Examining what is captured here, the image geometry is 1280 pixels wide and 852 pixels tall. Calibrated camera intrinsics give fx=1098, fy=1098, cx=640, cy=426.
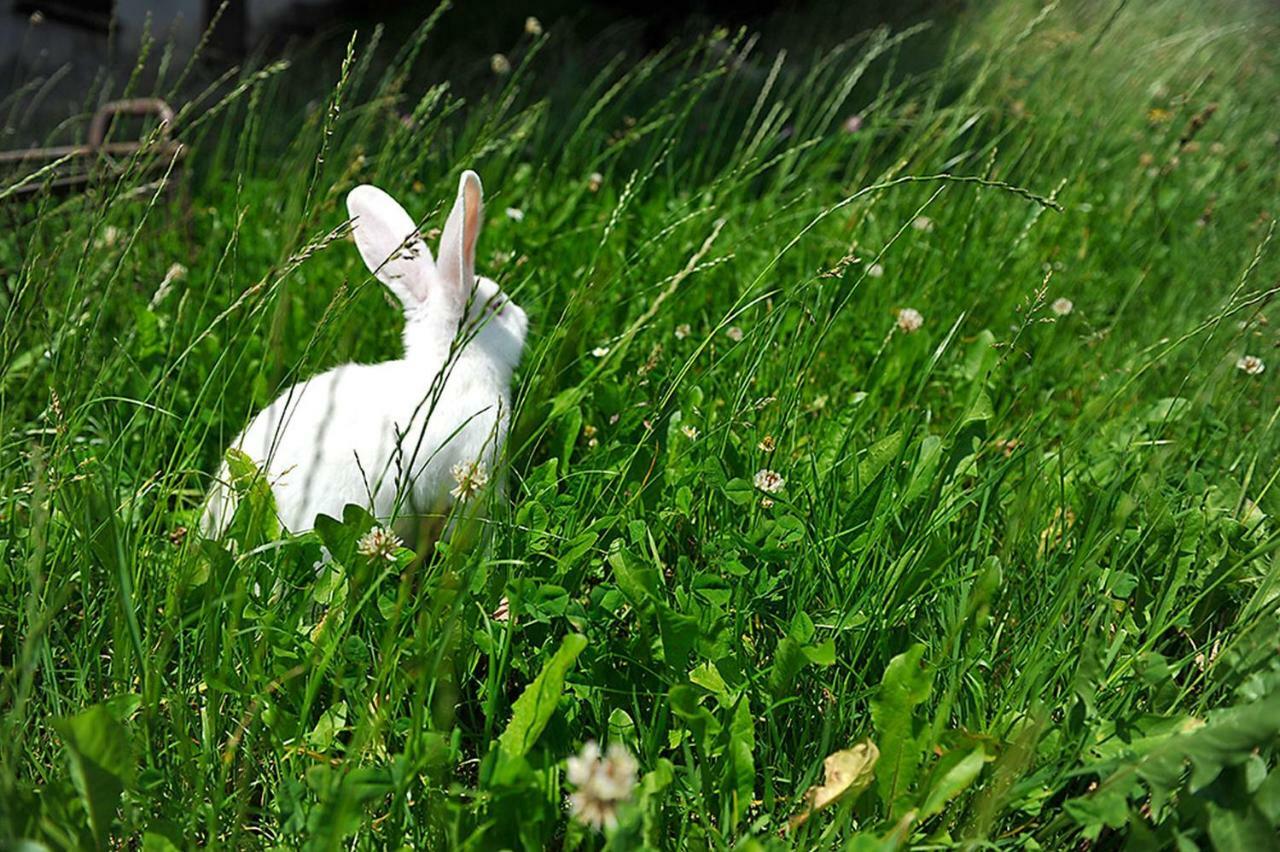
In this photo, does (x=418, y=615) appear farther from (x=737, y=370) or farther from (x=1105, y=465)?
(x=1105, y=465)

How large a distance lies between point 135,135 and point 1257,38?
6.05 metres

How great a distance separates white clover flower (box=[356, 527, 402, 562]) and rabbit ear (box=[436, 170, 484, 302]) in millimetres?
Answer: 608

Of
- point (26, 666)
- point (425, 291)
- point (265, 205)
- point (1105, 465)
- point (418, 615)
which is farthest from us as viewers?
point (265, 205)

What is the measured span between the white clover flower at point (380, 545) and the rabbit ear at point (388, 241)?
0.80m

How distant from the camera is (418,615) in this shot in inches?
62.7

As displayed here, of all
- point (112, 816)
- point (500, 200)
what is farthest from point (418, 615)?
point (500, 200)

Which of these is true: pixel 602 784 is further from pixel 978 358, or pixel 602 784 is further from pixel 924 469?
pixel 978 358

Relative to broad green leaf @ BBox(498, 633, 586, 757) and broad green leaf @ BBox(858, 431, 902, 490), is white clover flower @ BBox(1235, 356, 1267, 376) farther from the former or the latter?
broad green leaf @ BBox(498, 633, 586, 757)

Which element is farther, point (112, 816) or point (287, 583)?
point (287, 583)

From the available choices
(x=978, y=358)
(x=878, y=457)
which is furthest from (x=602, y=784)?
(x=978, y=358)

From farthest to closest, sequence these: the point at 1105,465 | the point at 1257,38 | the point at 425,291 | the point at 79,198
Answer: the point at 1257,38
the point at 79,198
the point at 425,291
the point at 1105,465

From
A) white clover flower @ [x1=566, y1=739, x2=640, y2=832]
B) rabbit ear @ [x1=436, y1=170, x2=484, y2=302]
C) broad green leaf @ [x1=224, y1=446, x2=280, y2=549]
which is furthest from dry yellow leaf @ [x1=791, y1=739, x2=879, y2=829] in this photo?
rabbit ear @ [x1=436, y1=170, x2=484, y2=302]

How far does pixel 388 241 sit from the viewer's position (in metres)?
2.22

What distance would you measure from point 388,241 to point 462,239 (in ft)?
0.90
